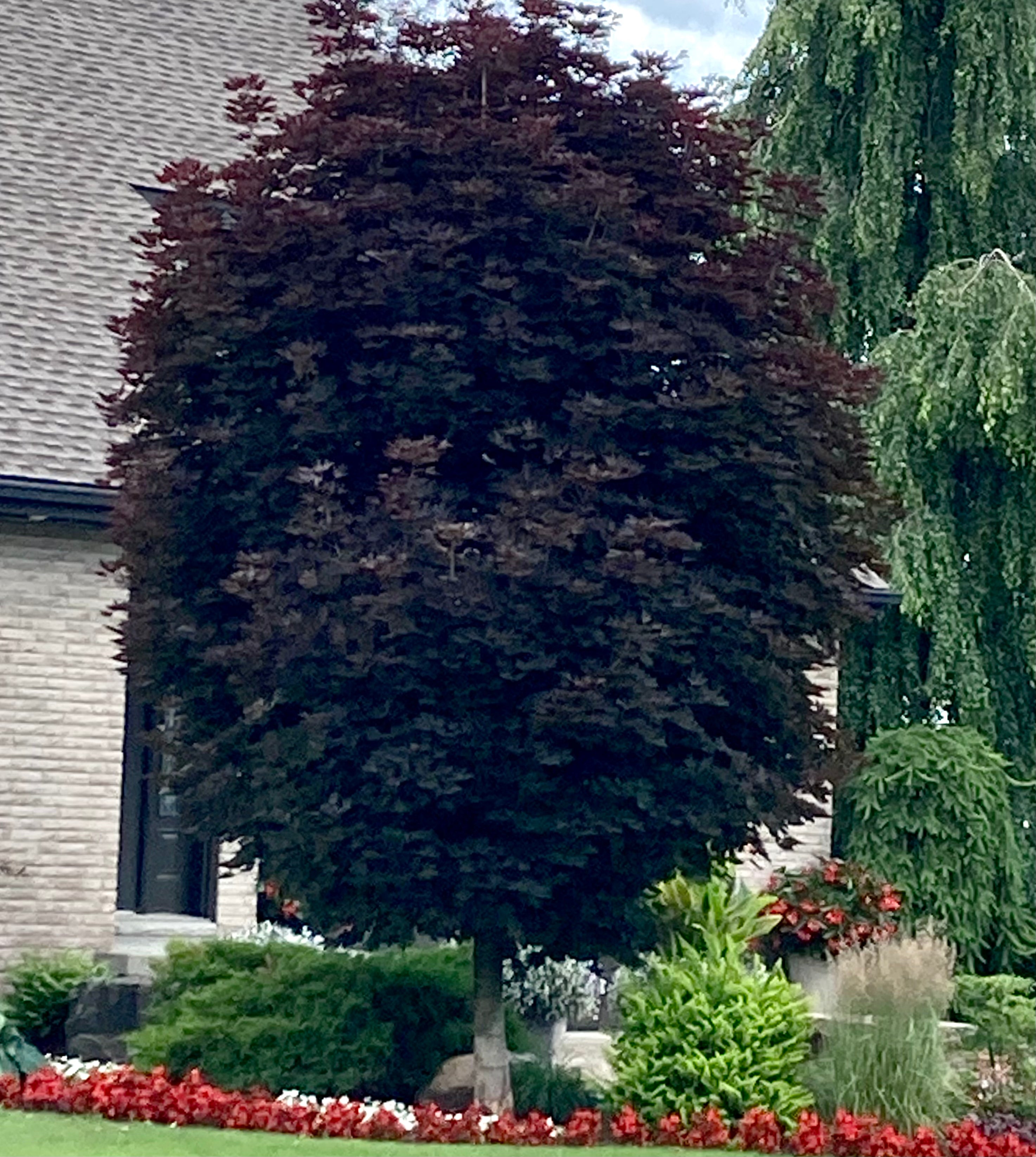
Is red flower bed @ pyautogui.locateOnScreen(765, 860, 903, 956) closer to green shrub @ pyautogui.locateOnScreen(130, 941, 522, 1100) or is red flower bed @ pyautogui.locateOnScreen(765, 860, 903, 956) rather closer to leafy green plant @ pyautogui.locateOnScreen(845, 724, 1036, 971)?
leafy green plant @ pyautogui.locateOnScreen(845, 724, 1036, 971)

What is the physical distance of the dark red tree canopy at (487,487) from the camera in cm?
1013

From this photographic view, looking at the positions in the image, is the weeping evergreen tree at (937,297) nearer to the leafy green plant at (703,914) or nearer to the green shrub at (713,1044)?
the leafy green plant at (703,914)

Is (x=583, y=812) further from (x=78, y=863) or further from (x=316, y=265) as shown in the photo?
(x=78, y=863)

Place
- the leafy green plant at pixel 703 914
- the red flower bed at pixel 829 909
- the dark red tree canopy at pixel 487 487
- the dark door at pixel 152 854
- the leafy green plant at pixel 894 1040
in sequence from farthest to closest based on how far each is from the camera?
the dark door at pixel 152 854 < the red flower bed at pixel 829 909 < the leafy green plant at pixel 703 914 < the leafy green plant at pixel 894 1040 < the dark red tree canopy at pixel 487 487

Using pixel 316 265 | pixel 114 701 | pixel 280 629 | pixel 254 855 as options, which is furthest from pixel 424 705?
pixel 114 701

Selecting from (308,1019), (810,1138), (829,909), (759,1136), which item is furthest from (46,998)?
(810,1138)

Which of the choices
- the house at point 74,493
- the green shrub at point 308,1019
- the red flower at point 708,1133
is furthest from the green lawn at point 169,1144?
the house at point 74,493

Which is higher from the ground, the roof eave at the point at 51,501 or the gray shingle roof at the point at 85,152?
the gray shingle roof at the point at 85,152

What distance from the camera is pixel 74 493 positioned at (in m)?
14.8

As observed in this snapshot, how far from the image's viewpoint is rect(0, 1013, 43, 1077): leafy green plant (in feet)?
36.6

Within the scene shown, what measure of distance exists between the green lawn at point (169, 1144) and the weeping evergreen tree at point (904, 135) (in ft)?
37.7

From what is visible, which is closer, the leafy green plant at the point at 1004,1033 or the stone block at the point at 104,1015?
the leafy green plant at the point at 1004,1033

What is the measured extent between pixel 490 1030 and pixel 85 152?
10.0 m

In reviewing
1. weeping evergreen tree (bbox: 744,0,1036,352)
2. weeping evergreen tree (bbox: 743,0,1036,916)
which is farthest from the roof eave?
weeping evergreen tree (bbox: 744,0,1036,352)
